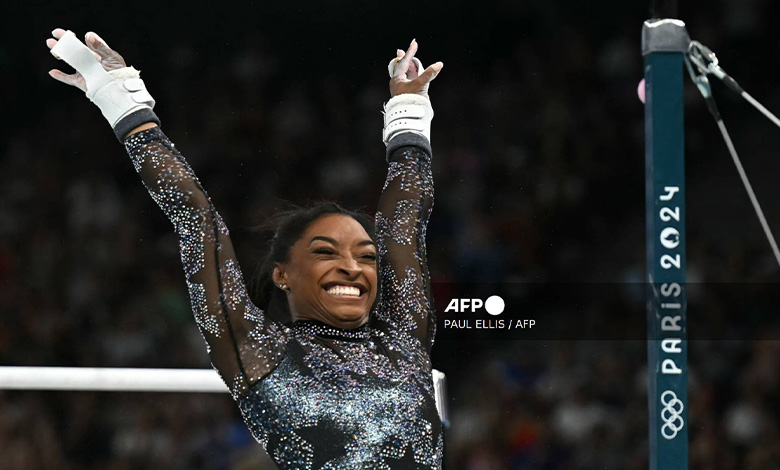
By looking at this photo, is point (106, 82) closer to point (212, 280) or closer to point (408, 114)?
point (212, 280)

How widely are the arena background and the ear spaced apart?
5.48ft

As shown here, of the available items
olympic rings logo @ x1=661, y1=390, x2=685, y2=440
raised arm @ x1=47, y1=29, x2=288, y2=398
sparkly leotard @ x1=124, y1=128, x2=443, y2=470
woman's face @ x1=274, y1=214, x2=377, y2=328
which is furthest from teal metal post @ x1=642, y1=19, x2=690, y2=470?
raised arm @ x1=47, y1=29, x2=288, y2=398

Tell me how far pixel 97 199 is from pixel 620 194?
1.97 m

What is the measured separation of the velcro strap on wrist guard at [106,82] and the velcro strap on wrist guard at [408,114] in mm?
519

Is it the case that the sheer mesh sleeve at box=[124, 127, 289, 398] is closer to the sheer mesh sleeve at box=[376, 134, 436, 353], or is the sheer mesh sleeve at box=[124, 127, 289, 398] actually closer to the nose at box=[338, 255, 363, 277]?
the nose at box=[338, 255, 363, 277]

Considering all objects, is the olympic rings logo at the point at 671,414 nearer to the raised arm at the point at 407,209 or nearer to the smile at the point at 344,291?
the raised arm at the point at 407,209

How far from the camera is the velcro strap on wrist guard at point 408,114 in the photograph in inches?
81.4

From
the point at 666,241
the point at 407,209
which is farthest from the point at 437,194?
the point at 666,241

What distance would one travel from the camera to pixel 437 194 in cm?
376

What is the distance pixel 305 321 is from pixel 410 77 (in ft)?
2.00

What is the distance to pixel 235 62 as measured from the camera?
12.7ft

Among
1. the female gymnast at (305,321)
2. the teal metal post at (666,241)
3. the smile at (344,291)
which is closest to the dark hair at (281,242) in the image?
the female gymnast at (305,321)

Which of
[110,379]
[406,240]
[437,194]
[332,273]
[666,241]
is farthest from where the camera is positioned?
[437,194]

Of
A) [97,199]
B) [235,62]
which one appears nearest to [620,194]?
[235,62]
